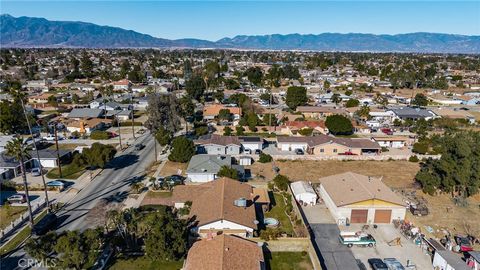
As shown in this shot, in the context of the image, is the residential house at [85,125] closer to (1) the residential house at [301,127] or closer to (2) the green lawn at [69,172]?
(2) the green lawn at [69,172]

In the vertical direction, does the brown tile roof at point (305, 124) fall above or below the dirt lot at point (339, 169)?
Result: above

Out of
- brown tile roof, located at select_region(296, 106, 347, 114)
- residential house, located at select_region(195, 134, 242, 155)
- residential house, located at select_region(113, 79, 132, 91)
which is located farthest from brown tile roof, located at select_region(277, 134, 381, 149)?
residential house, located at select_region(113, 79, 132, 91)

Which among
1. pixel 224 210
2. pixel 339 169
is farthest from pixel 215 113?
pixel 224 210

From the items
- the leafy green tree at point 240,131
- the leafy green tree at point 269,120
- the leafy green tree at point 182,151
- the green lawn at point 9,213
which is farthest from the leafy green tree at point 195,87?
the green lawn at point 9,213

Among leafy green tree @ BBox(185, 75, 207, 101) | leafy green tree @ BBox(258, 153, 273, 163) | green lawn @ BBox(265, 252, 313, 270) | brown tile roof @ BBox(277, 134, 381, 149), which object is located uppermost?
leafy green tree @ BBox(185, 75, 207, 101)

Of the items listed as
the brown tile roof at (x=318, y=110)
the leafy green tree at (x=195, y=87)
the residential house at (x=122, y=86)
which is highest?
the leafy green tree at (x=195, y=87)

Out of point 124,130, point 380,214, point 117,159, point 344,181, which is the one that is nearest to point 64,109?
point 124,130

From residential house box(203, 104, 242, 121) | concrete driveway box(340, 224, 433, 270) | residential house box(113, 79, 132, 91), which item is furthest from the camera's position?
residential house box(113, 79, 132, 91)

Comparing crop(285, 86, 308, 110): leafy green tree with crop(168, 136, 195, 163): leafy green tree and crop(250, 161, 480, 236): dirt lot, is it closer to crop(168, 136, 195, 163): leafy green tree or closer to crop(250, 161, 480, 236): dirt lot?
crop(250, 161, 480, 236): dirt lot
